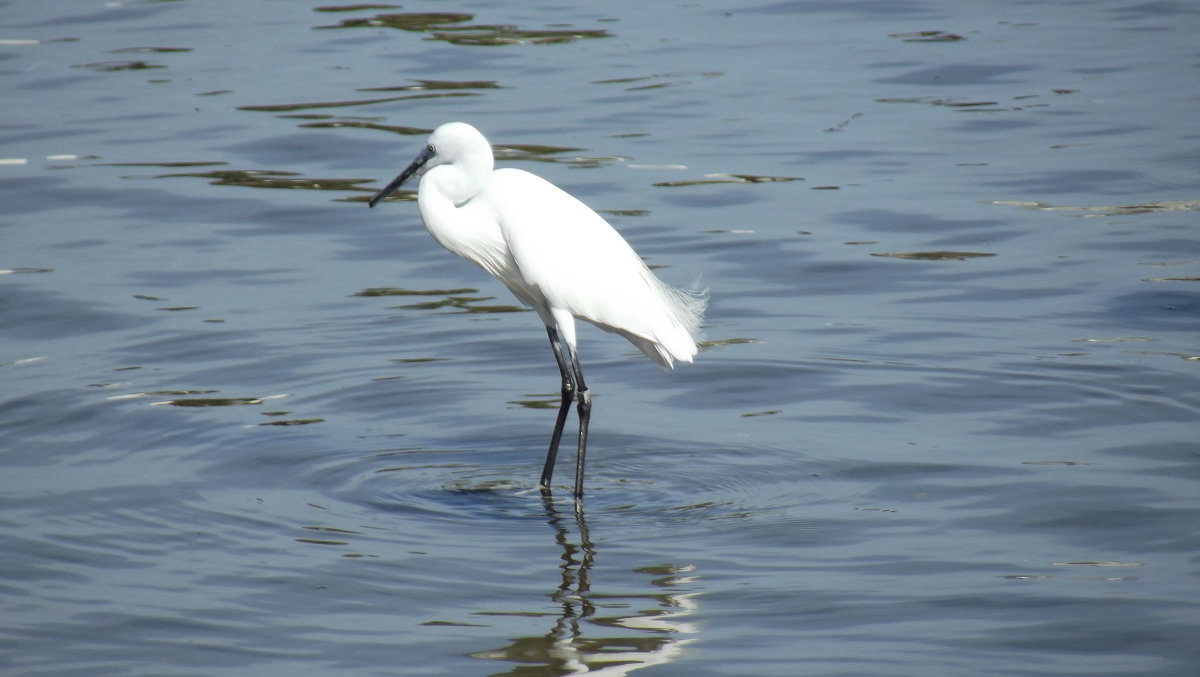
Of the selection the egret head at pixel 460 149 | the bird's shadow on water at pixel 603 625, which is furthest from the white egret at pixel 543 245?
the bird's shadow on water at pixel 603 625

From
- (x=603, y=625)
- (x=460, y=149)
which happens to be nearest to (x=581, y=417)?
(x=460, y=149)

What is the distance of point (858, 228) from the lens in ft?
31.0

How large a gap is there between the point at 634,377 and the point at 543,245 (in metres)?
1.58

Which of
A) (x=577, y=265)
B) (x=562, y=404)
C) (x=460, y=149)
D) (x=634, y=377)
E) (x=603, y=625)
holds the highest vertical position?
(x=460, y=149)

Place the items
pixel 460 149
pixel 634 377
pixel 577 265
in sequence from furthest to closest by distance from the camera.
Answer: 1. pixel 634 377
2. pixel 577 265
3. pixel 460 149

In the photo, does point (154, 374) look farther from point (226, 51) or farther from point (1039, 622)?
point (226, 51)

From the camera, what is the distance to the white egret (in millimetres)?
5828

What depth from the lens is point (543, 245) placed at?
585 centimetres

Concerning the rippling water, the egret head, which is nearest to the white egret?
the egret head

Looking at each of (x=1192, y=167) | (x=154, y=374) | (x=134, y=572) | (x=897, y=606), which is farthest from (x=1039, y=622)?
(x=1192, y=167)

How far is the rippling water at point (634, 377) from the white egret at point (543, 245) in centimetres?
52

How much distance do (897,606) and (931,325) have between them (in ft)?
10.8

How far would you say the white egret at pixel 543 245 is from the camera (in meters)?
5.83

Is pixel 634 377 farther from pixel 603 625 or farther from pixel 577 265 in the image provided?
pixel 603 625
